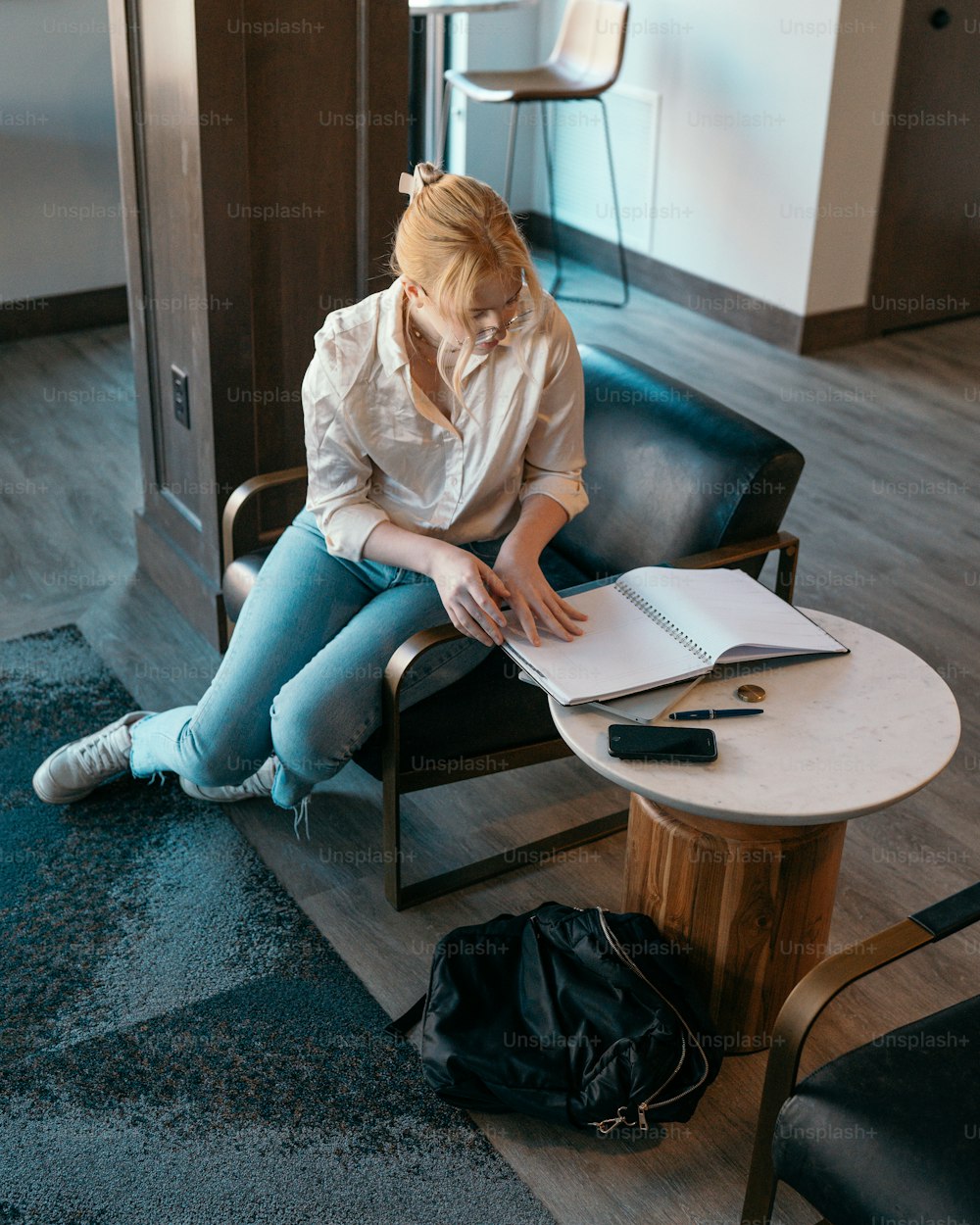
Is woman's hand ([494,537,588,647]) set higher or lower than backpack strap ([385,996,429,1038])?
Answer: higher

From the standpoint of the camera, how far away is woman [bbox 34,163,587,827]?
1.92 meters

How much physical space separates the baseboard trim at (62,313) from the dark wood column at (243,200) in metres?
1.85

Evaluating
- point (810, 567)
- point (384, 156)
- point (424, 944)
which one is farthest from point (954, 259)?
point (424, 944)

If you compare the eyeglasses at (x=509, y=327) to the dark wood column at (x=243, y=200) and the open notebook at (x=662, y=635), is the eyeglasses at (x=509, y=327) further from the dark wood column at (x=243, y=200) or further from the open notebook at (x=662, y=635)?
the dark wood column at (x=243, y=200)

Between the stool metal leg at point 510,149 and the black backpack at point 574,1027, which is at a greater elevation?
the stool metal leg at point 510,149

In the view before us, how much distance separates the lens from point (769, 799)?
1.59 meters

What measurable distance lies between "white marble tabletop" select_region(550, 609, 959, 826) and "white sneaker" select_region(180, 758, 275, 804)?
0.78m

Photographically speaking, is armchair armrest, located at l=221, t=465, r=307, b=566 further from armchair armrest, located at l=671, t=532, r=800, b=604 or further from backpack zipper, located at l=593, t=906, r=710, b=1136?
backpack zipper, located at l=593, t=906, r=710, b=1136

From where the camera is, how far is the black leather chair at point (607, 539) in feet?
6.81

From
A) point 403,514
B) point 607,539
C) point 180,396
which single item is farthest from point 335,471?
point 180,396

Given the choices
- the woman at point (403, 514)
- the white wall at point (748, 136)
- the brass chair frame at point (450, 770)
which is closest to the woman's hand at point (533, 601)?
the woman at point (403, 514)

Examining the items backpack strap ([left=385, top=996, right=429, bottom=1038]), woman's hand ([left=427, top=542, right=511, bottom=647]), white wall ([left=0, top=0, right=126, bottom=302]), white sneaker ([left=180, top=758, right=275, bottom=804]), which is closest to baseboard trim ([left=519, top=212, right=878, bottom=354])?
white wall ([left=0, top=0, right=126, bottom=302])

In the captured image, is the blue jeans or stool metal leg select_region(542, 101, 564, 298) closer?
the blue jeans

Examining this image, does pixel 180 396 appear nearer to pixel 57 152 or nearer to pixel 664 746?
pixel 664 746
